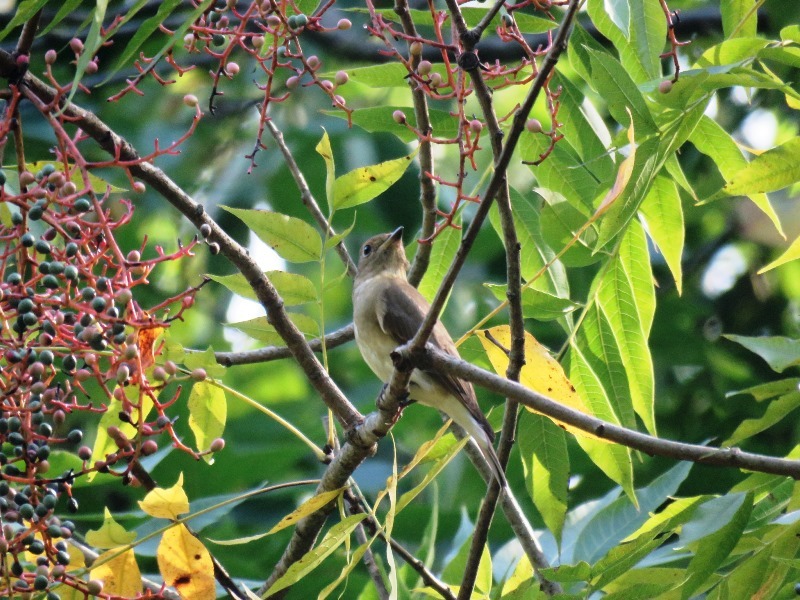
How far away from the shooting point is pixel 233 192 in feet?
26.1

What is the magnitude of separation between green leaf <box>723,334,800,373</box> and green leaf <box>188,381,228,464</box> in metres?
1.61

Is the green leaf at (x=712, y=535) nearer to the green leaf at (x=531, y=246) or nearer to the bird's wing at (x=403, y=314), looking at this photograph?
the green leaf at (x=531, y=246)

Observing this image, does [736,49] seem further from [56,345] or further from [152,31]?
[56,345]

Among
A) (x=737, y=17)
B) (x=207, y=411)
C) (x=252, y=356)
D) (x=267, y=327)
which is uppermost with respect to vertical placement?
(x=737, y=17)

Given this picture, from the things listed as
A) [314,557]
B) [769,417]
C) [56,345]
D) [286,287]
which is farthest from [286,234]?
[769,417]

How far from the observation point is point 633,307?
147 inches

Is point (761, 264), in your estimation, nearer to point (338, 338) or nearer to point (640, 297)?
point (338, 338)

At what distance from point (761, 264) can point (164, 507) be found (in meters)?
6.96

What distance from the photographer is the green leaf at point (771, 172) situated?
10.3ft

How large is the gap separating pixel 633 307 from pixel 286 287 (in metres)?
1.20

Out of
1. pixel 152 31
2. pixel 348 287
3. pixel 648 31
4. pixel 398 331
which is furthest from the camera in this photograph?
pixel 348 287

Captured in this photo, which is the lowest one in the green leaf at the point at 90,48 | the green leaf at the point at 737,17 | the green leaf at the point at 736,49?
the green leaf at the point at 90,48

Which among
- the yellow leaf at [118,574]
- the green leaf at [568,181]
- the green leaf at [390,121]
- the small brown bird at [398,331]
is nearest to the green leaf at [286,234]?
the green leaf at [390,121]

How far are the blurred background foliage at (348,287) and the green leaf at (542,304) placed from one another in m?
2.69
